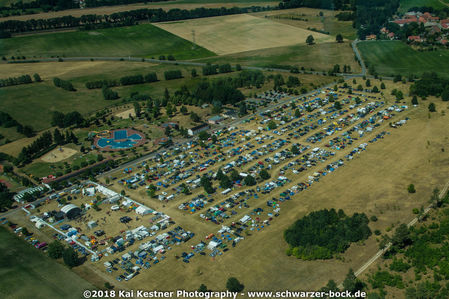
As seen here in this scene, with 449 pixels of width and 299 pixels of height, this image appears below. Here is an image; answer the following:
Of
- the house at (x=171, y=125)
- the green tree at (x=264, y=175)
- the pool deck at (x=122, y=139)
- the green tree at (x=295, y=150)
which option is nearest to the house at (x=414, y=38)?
the green tree at (x=295, y=150)

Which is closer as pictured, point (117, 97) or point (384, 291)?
point (384, 291)

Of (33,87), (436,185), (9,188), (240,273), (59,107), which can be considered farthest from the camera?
(33,87)

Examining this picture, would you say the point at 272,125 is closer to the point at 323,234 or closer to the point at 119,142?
the point at 119,142

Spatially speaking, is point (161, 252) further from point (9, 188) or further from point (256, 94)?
point (256, 94)

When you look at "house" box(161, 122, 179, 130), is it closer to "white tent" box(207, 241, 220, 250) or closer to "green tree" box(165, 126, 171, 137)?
"green tree" box(165, 126, 171, 137)

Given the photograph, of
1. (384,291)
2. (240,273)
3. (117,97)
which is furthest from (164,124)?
(384,291)
